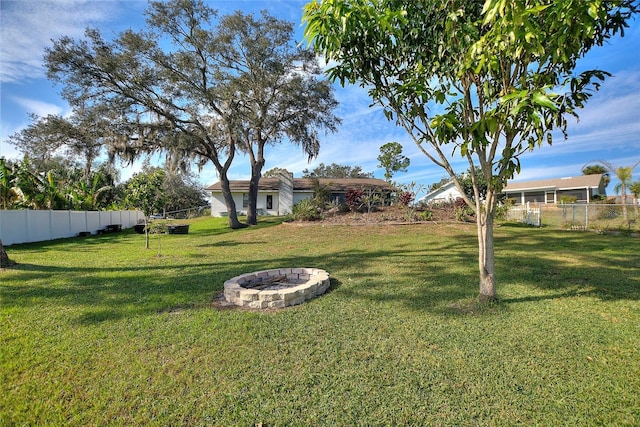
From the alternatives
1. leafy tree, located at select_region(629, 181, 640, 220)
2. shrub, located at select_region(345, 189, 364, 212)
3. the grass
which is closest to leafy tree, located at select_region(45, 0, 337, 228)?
shrub, located at select_region(345, 189, 364, 212)

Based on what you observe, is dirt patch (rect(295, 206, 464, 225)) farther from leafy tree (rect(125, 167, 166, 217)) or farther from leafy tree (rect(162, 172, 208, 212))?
leafy tree (rect(162, 172, 208, 212))

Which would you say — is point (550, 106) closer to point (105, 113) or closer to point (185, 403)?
point (185, 403)

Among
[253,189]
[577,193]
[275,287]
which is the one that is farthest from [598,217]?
[577,193]

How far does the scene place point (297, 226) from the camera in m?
15.0

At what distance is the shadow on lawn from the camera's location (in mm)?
4766

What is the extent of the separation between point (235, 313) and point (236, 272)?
8.69 feet

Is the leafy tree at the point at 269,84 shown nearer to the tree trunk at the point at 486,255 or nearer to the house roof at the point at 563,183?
the tree trunk at the point at 486,255

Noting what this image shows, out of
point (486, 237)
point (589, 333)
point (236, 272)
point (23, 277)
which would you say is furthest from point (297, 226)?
point (589, 333)

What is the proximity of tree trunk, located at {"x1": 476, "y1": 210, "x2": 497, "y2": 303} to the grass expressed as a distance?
10.0 inches

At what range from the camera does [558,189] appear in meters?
29.4

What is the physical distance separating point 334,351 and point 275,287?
8.68 feet

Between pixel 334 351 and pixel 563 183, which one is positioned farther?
pixel 563 183

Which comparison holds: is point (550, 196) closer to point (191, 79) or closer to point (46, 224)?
point (191, 79)

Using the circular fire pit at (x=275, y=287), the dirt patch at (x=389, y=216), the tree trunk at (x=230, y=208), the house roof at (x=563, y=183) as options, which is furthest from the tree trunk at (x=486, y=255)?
the house roof at (x=563, y=183)
